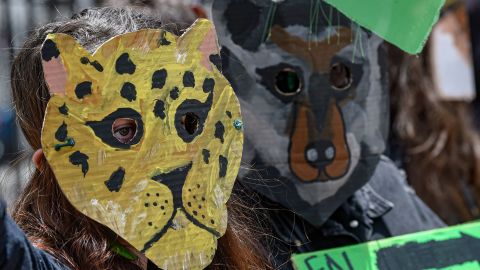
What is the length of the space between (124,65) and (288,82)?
2.11ft

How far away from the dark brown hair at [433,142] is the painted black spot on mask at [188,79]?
2.19 metres

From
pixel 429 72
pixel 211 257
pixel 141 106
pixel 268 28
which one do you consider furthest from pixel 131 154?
pixel 429 72

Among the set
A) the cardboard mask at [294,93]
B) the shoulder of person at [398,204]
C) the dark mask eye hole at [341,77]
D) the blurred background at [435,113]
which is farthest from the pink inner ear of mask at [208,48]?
the blurred background at [435,113]

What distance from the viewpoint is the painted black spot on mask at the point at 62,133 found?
4.33ft

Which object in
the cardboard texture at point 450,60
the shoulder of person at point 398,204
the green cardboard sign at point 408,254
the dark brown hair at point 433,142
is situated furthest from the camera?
the cardboard texture at point 450,60

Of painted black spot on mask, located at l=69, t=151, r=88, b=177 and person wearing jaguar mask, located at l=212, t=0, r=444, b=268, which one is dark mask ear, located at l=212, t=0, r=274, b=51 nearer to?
person wearing jaguar mask, located at l=212, t=0, r=444, b=268

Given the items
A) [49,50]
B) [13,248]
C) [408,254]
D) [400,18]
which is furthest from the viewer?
[408,254]

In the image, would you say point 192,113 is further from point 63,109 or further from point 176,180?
point 63,109

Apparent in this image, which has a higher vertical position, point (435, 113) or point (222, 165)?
point (222, 165)

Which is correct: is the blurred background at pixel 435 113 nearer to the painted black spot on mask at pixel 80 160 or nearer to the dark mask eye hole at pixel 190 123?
the dark mask eye hole at pixel 190 123

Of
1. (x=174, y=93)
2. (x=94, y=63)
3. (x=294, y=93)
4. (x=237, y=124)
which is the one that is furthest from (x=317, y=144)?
(x=94, y=63)

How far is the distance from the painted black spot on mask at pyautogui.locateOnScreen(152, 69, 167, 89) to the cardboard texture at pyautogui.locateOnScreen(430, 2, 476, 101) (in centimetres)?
249

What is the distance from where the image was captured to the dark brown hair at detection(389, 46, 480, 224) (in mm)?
3604

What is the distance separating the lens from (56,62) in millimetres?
1326
